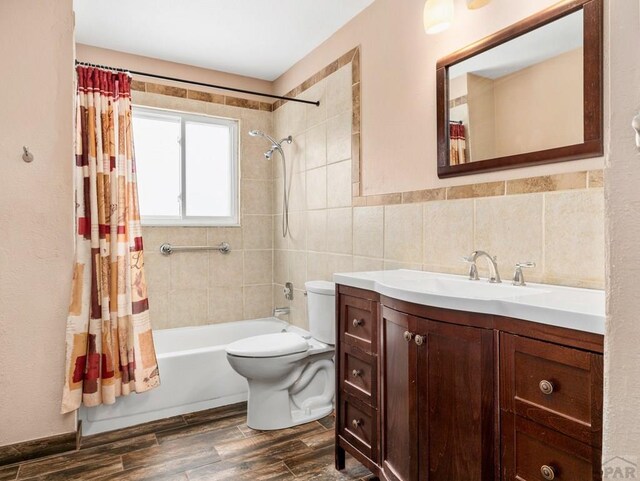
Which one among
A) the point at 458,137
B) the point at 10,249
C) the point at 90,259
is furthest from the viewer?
the point at 90,259

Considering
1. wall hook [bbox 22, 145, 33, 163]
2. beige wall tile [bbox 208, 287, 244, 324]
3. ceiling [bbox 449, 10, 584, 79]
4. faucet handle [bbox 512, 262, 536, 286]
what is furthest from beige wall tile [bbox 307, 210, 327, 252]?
wall hook [bbox 22, 145, 33, 163]

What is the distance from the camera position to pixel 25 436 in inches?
81.0

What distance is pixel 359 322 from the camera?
1.78 meters

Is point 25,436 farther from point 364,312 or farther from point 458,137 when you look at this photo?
point 458,137

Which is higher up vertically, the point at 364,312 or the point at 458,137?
the point at 458,137

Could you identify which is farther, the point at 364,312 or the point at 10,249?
the point at 10,249

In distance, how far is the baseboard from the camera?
6.60 feet

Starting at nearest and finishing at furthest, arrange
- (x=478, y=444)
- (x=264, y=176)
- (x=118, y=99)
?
(x=478, y=444) → (x=118, y=99) → (x=264, y=176)

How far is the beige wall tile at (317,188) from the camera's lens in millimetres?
2852

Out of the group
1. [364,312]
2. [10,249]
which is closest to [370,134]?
[364,312]

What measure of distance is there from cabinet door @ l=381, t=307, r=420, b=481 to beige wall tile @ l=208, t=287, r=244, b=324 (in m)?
2.04

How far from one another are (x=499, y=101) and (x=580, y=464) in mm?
1327

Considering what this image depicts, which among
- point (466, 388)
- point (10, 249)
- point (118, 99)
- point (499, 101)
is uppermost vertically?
point (118, 99)

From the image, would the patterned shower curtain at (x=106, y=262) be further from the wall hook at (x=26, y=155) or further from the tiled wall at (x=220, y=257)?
the tiled wall at (x=220, y=257)
